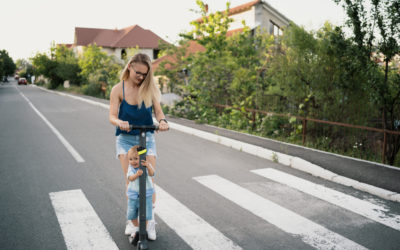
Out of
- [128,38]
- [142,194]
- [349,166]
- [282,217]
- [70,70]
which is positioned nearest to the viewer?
[142,194]

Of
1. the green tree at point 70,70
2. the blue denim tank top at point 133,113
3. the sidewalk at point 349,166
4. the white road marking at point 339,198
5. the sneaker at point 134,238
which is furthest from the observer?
the green tree at point 70,70

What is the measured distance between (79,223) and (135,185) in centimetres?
114

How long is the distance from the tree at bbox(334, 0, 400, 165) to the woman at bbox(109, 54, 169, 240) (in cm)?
556

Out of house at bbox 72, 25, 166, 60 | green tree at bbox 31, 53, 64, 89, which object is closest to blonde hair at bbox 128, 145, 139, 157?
green tree at bbox 31, 53, 64, 89

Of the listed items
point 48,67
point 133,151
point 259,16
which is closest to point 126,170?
point 133,151

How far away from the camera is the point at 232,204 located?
4855 millimetres

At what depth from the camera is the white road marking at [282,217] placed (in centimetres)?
372

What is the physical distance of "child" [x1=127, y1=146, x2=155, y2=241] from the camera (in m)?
3.38

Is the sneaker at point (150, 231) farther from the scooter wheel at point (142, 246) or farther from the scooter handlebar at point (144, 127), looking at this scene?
the scooter handlebar at point (144, 127)

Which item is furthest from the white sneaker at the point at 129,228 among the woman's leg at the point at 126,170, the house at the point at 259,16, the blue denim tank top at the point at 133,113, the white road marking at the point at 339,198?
the house at the point at 259,16

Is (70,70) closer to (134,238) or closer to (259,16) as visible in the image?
(259,16)

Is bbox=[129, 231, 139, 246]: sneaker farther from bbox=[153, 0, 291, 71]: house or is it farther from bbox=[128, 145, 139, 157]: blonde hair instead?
bbox=[153, 0, 291, 71]: house

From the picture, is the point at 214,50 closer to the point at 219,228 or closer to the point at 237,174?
the point at 237,174

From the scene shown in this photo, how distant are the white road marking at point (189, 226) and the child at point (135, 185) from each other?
0.55 metres
